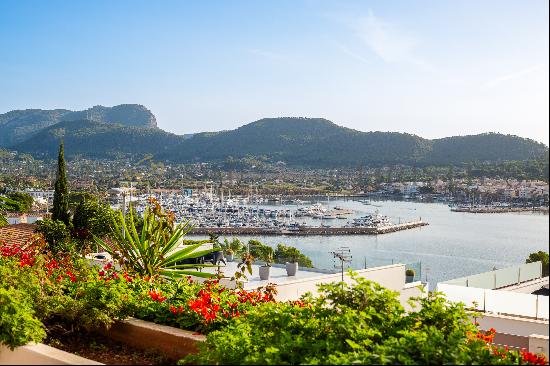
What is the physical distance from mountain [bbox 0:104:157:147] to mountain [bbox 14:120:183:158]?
7.13m

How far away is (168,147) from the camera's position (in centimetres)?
9469

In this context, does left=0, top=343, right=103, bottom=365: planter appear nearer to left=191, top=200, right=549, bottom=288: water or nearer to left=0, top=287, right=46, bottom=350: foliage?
left=0, top=287, right=46, bottom=350: foliage

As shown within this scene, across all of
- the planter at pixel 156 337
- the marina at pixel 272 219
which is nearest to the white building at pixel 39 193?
the marina at pixel 272 219

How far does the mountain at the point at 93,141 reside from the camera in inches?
3059

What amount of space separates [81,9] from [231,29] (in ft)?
6.84

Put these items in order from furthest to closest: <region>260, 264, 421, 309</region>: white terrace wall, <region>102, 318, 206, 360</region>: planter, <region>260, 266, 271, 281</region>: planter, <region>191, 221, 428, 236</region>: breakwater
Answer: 1. <region>191, 221, 428, 236</region>: breakwater
2. <region>260, 266, 271, 281</region>: planter
3. <region>260, 264, 421, 309</region>: white terrace wall
4. <region>102, 318, 206, 360</region>: planter

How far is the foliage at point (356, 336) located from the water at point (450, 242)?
33812mm

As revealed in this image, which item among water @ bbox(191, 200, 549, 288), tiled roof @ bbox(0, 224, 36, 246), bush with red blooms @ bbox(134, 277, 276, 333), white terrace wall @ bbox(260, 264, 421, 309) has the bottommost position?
water @ bbox(191, 200, 549, 288)

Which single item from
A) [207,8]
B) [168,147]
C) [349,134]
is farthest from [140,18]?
[168,147]

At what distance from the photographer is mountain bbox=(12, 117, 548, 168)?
236ft

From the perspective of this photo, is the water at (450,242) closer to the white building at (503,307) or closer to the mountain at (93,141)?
the white building at (503,307)

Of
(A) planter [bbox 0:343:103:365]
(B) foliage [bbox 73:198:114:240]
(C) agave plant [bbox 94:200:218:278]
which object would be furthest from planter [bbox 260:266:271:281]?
(A) planter [bbox 0:343:103:365]

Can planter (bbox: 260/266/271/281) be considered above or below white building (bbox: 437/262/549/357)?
above

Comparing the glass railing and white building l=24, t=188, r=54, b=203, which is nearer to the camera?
the glass railing
